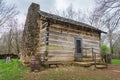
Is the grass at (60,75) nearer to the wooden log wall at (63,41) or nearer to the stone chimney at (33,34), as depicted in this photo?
the wooden log wall at (63,41)

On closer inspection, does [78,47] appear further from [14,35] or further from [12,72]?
[14,35]

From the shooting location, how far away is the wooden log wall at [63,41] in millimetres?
12156

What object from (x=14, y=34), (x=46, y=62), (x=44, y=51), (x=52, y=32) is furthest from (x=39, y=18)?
(x=14, y=34)

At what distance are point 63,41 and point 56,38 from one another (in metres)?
0.80

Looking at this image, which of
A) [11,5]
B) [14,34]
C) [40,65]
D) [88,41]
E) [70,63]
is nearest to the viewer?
[40,65]

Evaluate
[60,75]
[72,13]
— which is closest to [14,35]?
[72,13]

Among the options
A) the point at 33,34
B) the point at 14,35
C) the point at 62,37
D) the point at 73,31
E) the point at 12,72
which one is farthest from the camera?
the point at 14,35

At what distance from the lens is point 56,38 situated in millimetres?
12484

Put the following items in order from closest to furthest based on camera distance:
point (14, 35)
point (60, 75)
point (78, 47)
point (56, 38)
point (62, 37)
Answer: point (60, 75) → point (56, 38) → point (62, 37) → point (78, 47) → point (14, 35)

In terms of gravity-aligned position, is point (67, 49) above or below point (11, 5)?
below

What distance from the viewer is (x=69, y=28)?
1357cm

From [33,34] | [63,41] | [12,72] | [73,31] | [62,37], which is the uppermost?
[73,31]

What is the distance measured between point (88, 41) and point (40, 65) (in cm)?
614

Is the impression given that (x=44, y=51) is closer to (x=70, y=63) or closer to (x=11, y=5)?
(x=70, y=63)
